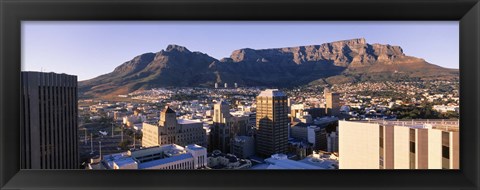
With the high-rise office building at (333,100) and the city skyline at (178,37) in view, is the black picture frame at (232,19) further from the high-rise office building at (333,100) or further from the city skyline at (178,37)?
the high-rise office building at (333,100)

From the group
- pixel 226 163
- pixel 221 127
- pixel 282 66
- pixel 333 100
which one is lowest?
pixel 221 127

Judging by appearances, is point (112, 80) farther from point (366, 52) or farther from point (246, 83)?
point (366, 52)

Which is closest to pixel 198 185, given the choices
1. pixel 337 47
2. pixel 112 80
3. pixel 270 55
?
pixel 112 80

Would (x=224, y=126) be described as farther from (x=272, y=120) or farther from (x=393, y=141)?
(x=393, y=141)

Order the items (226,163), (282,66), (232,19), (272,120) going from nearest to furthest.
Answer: (232,19) < (226,163) < (282,66) < (272,120)

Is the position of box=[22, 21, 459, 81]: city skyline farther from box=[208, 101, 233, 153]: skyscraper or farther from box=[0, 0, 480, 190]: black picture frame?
box=[208, 101, 233, 153]: skyscraper

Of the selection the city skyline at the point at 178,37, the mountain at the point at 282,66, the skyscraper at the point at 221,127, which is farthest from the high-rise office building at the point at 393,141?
the skyscraper at the point at 221,127

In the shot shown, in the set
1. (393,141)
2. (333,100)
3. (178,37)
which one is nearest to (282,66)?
(333,100)
